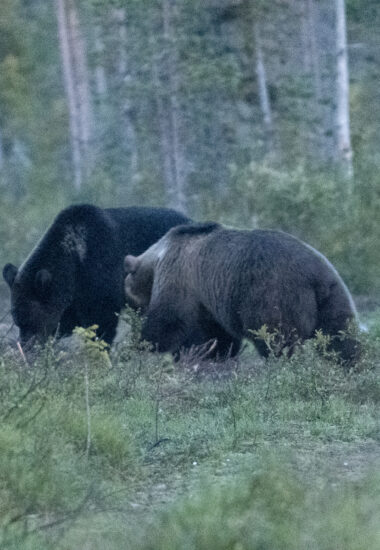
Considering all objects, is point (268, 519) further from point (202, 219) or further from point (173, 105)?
point (173, 105)

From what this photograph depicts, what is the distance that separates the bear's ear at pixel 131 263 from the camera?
11.2 m

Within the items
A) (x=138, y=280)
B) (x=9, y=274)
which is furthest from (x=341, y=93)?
(x=9, y=274)

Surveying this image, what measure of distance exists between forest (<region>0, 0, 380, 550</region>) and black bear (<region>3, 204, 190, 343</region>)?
91cm

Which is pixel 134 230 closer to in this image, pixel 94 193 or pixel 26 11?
pixel 94 193

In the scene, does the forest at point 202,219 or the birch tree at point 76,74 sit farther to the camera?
the birch tree at point 76,74

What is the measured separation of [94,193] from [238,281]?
14.1 m

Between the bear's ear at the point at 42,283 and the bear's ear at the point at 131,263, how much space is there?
0.79 meters

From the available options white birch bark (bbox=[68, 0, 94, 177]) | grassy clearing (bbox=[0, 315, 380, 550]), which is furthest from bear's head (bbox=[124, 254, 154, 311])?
white birch bark (bbox=[68, 0, 94, 177])

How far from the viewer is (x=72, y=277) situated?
37.8ft

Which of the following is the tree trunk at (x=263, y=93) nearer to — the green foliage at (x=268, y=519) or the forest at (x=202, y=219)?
the forest at (x=202, y=219)

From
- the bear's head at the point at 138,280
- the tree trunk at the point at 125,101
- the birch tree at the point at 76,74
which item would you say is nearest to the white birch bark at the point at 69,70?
the birch tree at the point at 76,74

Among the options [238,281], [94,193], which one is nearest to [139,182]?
[94,193]

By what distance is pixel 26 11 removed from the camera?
42.1 meters

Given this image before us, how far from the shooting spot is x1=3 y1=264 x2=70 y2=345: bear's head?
11.2 metres
